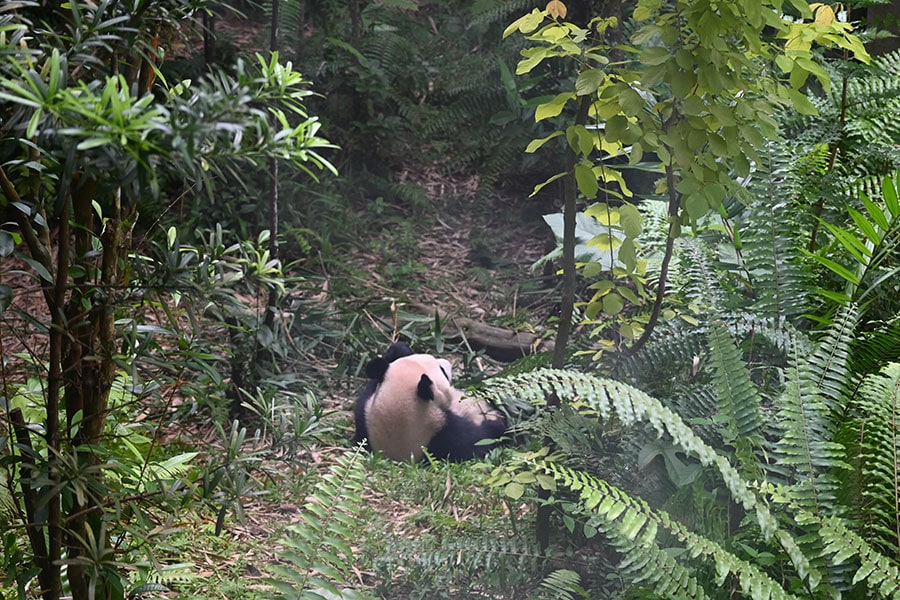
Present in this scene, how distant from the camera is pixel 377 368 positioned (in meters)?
3.28

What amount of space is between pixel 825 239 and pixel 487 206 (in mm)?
2632

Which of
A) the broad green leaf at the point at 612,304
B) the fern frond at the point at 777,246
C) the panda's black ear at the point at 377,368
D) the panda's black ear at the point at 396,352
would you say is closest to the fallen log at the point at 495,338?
the panda's black ear at the point at 396,352

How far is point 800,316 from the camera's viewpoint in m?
2.57

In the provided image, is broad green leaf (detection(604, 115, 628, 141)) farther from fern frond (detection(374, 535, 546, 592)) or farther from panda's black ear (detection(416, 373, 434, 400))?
panda's black ear (detection(416, 373, 434, 400))

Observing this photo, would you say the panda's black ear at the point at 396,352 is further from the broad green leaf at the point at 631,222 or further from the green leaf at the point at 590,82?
the green leaf at the point at 590,82

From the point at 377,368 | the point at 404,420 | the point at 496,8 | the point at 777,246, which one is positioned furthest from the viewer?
the point at 496,8

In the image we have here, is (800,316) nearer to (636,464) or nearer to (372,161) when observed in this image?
(636,464)

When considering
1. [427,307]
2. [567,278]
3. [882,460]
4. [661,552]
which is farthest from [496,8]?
[661,552]

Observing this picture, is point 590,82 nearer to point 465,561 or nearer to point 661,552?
point 661,552

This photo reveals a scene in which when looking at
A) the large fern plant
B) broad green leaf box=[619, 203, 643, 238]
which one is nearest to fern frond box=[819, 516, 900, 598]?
the large fern plant

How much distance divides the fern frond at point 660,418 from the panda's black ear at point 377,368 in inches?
49.5

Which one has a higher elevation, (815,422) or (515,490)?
(815,422)

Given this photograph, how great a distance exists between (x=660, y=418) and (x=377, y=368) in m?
1.70

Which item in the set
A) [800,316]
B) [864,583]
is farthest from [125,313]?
[800,316]
